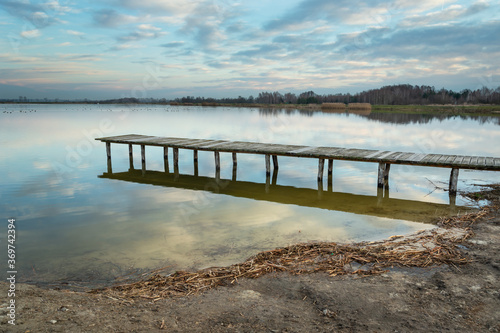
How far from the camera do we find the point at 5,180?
1470cm

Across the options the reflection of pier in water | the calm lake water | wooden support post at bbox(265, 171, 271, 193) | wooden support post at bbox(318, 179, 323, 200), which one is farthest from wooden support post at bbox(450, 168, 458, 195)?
wooden support post at bbox(265, 171, 271, 193)

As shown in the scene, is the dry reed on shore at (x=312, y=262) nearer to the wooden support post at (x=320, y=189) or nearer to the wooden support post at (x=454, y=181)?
the wooden support post at (x=320, y=189)

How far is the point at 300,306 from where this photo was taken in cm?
484

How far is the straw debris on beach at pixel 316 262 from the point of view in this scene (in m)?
5.50

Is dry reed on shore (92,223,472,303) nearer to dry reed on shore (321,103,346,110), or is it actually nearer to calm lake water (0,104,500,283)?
calm lake water (0,104,500,283)

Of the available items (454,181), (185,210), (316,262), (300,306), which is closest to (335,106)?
(454,181)

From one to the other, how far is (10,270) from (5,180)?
32.2ft

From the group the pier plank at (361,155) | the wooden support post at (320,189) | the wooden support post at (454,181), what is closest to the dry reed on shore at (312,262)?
the pier plank at (361,155)

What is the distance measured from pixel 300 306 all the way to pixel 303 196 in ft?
27.1

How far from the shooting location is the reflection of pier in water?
426 inches

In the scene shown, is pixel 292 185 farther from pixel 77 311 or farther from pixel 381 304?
pixel 77 311

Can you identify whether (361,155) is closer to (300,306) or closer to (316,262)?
(316,262)

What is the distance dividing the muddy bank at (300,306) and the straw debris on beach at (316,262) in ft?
0.53

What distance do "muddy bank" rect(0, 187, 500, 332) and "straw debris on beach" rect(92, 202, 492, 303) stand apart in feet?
0.53
